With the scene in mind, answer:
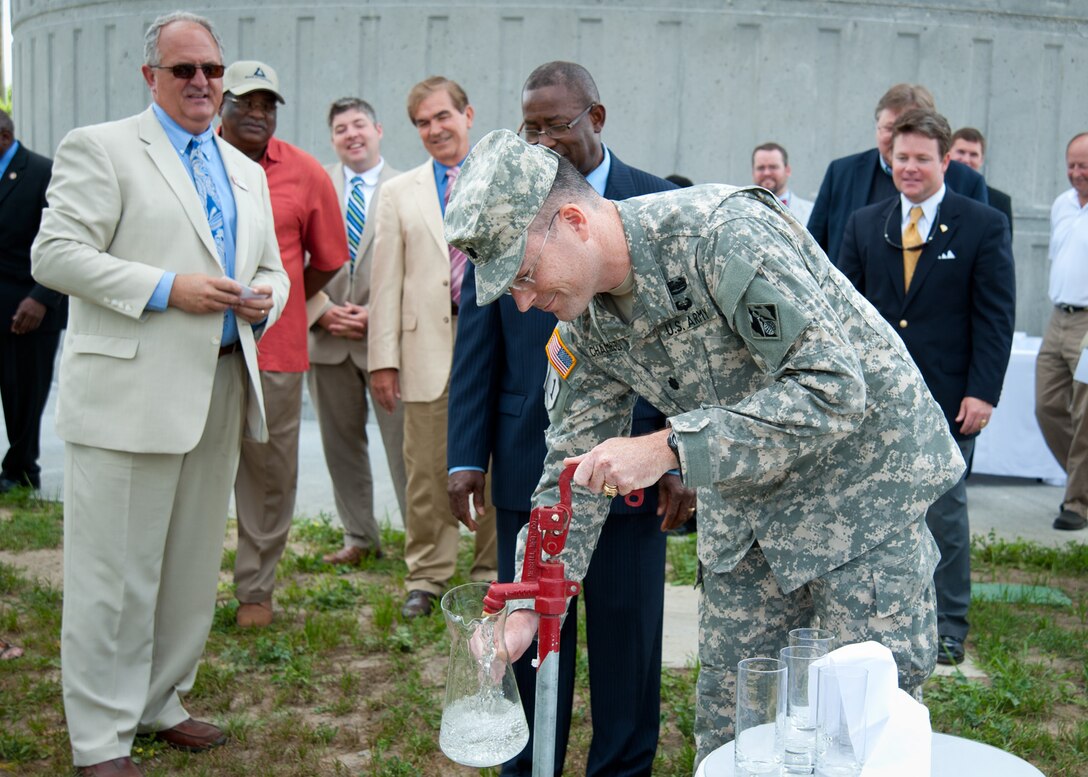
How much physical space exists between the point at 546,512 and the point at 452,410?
1.54 m

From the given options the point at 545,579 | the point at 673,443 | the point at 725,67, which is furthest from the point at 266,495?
the point at 725,67

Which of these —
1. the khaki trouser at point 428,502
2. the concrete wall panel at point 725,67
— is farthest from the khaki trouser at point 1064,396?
the khaki trouser at point 428,502

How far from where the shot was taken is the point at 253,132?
517 cm

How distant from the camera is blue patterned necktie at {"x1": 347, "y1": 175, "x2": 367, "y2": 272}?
6148 mm

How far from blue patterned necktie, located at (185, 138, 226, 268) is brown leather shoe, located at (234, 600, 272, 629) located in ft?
5.81

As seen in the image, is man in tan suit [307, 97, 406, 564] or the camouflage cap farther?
man in tan suit [307, 97, 406, 564]

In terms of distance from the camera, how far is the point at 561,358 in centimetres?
258

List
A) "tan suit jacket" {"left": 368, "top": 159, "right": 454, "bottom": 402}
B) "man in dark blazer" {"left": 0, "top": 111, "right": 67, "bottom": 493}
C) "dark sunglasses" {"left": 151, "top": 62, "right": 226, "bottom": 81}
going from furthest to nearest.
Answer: "man in dark blazer" {"left": 0, "top": 111, "right": 67, "bottom": 493} → "tan suit jacket" {"left": 368, "top": 159, "right": 454, "bottom": 402} → "dark sunglasses" {"left": 151, "top": 62, "right": 226, "bottom": 81}

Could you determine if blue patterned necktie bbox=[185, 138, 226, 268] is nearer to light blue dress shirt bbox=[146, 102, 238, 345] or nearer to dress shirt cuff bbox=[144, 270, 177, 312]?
light blue dress shirt bbox=[146, 102, 238, 345]

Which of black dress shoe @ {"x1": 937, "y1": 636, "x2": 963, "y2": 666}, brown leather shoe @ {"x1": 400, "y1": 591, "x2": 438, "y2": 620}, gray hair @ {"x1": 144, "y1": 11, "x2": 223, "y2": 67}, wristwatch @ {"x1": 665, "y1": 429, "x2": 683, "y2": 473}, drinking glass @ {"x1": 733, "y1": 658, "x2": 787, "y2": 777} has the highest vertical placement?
gray hair @ {"x1": 144, "y1": 11, "x2": 223, "y2": 67}

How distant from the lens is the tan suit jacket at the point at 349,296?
18.9ft

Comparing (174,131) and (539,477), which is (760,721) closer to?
(539,477)

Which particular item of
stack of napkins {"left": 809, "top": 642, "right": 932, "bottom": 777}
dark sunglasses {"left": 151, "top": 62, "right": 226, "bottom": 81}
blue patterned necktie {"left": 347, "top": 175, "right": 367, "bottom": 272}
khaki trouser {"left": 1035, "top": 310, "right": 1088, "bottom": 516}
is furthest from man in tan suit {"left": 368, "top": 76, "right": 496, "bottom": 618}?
khaki trouser {"left": 1035, "top": 310, "right": 1088, "bottom": 516}

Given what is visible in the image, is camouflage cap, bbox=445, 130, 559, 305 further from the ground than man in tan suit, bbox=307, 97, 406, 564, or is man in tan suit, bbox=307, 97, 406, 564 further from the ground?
camouflage cap, bbox=445, 130, 559, 305
